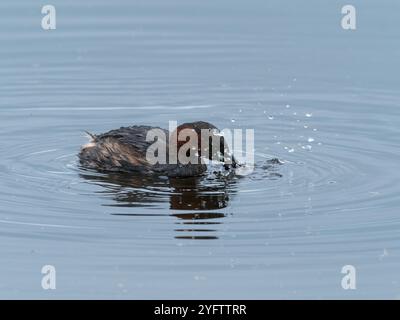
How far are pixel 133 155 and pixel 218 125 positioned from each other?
1.62 m

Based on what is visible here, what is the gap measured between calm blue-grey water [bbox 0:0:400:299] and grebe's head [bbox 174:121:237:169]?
393mm

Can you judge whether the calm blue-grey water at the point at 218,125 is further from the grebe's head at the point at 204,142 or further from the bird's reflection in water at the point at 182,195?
the grebe's head at the point at 204,142

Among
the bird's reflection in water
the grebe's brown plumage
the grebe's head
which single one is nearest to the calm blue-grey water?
the bird's reflection in water

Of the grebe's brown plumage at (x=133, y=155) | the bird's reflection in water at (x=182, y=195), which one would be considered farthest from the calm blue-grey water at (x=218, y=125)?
the grebe's brown plumage at (x=133, y=155)

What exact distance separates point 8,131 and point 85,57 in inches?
125

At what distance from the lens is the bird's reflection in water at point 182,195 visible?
34.4 feet

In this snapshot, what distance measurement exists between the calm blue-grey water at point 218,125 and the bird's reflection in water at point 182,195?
0.09 feet

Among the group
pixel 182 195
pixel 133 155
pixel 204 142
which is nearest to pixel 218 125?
pixel 204 142

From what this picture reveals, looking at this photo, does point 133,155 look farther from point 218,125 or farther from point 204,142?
point 218,125

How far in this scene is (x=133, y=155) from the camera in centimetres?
1228

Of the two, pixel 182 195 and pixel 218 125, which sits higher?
pixel 218 125

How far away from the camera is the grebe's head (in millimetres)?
12250

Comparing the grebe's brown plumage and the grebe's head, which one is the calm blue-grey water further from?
the grebe's head

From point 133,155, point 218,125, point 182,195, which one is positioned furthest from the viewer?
point 218,125
